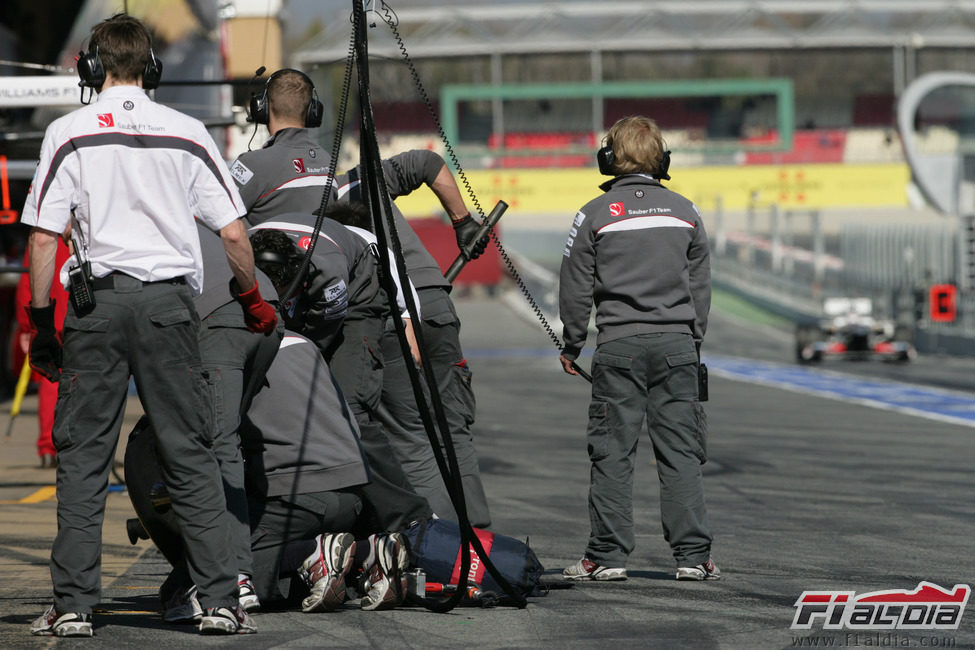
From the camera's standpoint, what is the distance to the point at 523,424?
40.9 feet

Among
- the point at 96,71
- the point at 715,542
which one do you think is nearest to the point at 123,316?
the point at 96,71

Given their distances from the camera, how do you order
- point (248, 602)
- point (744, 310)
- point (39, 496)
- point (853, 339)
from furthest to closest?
point (744, 310) < point (853, 339) < point (39, 496) < point (248, 602)

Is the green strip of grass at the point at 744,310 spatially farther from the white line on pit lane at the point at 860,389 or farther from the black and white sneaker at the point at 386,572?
the black and white sneaker at the point at 386,572

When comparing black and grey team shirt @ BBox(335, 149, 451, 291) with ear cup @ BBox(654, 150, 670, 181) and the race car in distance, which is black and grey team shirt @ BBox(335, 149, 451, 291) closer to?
ear cup @ BBox(654, 150, 670, 181)

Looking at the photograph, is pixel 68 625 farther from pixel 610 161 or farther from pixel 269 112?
pixel 610 161

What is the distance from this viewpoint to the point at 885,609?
458 centimetres

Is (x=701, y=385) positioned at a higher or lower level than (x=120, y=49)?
lower

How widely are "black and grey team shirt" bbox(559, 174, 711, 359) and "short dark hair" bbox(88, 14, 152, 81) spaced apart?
180cm

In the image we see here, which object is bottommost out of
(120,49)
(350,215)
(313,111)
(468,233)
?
(468,233)

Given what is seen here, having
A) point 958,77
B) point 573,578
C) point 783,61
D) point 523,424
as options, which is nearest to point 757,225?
point 783,61

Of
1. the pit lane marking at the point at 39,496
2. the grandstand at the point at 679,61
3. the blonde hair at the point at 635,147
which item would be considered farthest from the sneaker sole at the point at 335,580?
the grandstand at the point at 679,61

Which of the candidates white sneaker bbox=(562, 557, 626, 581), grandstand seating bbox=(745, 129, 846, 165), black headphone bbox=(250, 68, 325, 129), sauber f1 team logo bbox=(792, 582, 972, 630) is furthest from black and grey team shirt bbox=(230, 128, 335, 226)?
grandstand seating bbox=(745, 129, 846, 165)

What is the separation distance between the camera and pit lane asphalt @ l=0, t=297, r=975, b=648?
14.1 ft

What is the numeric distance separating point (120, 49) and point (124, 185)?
1.36 feet
